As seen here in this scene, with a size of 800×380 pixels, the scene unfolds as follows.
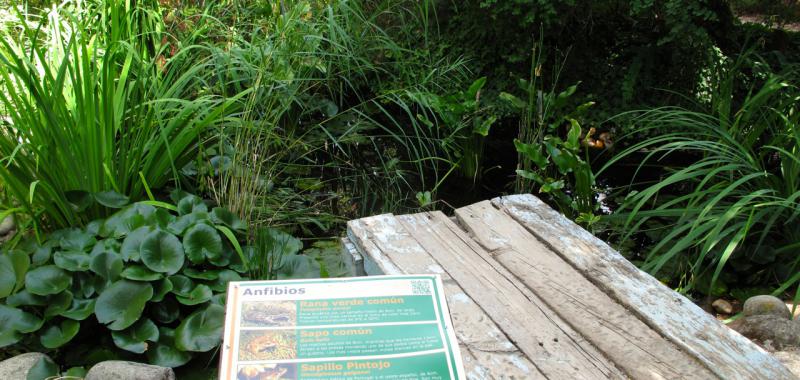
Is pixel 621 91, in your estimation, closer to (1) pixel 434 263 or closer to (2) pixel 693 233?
(2) pixel 693 233

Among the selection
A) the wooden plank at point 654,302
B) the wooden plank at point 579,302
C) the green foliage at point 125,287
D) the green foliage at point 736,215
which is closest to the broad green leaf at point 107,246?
the green foliage at point 125,287

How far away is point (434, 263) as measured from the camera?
2.45 metres

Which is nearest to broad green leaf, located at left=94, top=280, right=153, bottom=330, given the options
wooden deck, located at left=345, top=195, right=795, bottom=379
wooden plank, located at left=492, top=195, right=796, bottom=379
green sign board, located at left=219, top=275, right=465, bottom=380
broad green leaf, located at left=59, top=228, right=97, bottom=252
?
broad green leaf, located at left=59, top=228, right=97, bottom=252

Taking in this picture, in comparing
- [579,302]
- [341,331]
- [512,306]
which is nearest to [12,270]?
[341,331]

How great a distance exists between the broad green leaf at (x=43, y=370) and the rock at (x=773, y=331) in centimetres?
259

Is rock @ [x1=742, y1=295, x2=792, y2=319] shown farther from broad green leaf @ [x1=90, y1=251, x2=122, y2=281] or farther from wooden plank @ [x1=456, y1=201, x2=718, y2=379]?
broad green leaf @ [x1=90, y1=251, x2=122, y2=281]

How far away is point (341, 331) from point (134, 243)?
1387 millimetres

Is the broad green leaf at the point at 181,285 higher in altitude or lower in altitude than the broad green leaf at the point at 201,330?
higher

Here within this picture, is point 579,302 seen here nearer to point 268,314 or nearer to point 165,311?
point 268,314

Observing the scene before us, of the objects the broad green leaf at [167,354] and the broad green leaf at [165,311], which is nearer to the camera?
the broad green leaf at [167,354]

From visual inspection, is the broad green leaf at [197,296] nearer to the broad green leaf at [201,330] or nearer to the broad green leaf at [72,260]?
the broad green leaf at [201,330]

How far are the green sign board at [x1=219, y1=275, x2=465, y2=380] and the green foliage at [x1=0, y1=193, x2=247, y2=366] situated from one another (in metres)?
0.96

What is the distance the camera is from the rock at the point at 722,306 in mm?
3227

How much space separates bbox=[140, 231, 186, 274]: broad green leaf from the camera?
8.63 ft
